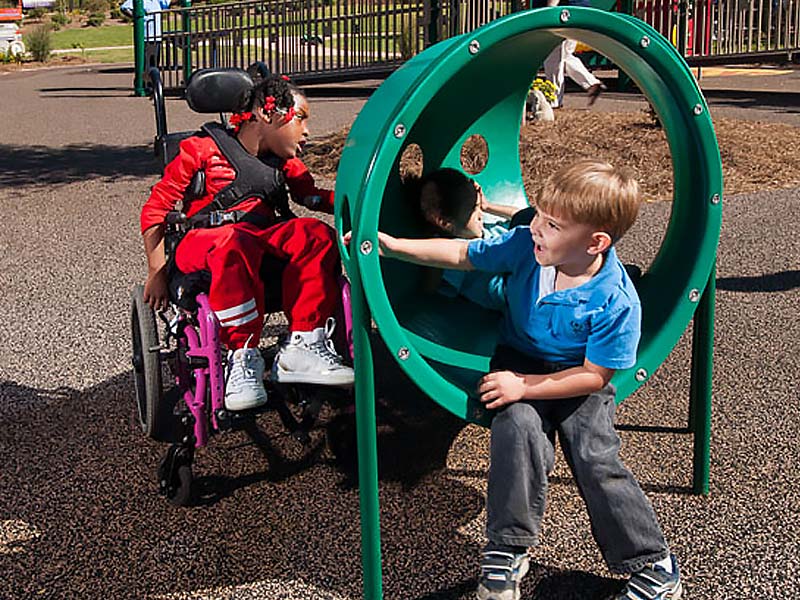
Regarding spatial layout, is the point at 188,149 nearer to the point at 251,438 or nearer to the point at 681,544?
the point at 251,438

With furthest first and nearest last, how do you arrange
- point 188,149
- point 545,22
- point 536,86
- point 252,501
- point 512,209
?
point 536,86, point 512,209, point 188,149, point 252,501, point 545,22

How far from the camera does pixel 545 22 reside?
2.80 metres

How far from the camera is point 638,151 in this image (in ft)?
31.4

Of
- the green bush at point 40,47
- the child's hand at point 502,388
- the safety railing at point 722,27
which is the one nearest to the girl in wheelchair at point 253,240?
the child's hand at point 502,388

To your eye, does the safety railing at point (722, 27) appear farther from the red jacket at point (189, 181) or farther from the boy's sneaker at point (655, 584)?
the boy's sneaker at point (655, 584)

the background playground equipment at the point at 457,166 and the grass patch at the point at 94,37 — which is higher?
the background playground equipment at the point at 457,166

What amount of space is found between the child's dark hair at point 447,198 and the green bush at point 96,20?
5072 cm

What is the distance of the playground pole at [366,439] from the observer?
8.82 ft

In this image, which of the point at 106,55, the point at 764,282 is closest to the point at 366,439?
the point at 764,282

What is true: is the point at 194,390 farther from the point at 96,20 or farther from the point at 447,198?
the point at 96,20

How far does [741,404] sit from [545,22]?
6.55 feet

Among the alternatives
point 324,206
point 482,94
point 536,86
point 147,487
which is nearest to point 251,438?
point 147,487

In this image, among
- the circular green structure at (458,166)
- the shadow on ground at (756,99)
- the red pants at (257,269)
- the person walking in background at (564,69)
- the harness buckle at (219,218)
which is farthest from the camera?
the shadow on ground at (756,99)

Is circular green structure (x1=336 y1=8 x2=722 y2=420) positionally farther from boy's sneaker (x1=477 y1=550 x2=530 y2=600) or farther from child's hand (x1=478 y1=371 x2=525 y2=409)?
boy's sneaker (x1=477 y1=550 x2=530 y2=600)
